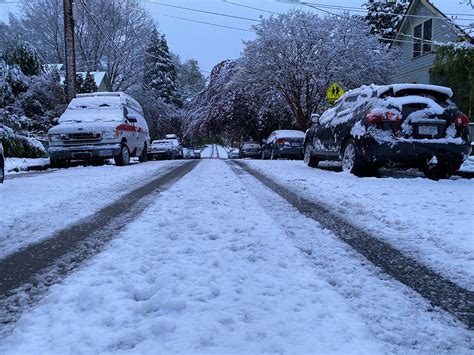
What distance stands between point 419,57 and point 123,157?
1826 centimetres

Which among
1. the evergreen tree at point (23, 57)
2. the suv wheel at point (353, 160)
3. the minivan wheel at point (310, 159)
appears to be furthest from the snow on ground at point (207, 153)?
the suv wheel at point (353, 160)

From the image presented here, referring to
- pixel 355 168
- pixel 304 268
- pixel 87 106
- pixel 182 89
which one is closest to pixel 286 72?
pixel 87 106

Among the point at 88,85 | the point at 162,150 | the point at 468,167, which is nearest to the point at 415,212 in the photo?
the point at 468,167

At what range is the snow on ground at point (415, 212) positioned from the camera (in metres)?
3.04

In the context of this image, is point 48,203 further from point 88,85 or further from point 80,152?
point 88,85

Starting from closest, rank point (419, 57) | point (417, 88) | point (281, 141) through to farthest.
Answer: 1. point (417, 88)
2. point (281, 141)
3. point (419, 57)

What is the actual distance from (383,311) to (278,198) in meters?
3.56

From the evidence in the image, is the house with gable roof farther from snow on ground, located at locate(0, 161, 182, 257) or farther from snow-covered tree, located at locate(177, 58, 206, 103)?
snow-covered tree, located at locate(177, 58, 206, 103)

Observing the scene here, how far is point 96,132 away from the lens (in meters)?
11.5

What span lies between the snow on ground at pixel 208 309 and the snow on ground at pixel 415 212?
0.69 m

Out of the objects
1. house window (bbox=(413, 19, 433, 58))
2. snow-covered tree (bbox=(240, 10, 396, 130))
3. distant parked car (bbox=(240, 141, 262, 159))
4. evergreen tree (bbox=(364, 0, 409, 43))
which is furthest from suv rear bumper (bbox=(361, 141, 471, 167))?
evergreen tree (bbox=(364, 0, 409, 43))

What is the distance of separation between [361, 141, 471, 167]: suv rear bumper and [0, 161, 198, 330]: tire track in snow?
14.1 feet

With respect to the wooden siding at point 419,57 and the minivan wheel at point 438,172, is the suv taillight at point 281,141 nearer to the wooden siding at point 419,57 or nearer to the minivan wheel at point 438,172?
the wooden siding at point 419,57

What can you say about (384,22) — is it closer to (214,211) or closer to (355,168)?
(355,168)
